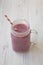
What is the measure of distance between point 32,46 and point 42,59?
101 mm

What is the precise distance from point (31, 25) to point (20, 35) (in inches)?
7.9

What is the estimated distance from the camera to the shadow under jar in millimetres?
934

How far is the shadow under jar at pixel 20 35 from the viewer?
934 millimetres

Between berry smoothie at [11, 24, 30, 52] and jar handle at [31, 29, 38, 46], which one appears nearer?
berry smoothie at [11, 24, 30, 52]

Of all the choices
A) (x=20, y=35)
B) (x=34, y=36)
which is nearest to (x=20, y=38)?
(x=20, y=35)

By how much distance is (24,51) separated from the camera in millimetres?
1006

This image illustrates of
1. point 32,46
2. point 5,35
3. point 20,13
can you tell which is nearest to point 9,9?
point 20,13

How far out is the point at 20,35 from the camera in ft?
3.06

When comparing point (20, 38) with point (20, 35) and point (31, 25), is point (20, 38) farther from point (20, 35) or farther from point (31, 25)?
point (31, 25)

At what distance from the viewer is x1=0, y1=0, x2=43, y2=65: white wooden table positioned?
965 mm

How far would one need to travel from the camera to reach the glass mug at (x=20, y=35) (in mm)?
934

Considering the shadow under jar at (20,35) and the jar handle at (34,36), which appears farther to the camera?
the jar handle at (34,36)

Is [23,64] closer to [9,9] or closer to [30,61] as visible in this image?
[30,61]

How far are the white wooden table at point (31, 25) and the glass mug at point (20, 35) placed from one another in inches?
1.5
